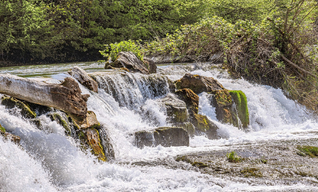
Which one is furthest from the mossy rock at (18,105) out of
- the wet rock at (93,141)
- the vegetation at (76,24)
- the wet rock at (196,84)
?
the vegetation at (76,24)

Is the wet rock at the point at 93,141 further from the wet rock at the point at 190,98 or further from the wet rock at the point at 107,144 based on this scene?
the wet rock at the point at 190,98

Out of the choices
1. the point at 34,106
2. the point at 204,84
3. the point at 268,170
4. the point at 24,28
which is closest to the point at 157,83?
the point at 204,84

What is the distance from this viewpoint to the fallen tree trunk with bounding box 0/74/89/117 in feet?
14.6

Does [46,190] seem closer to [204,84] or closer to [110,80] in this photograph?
A: [110,80]

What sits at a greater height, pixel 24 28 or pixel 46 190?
pixel 24 28

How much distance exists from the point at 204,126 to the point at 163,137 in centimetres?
187

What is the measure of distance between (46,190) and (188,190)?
5.25 ft

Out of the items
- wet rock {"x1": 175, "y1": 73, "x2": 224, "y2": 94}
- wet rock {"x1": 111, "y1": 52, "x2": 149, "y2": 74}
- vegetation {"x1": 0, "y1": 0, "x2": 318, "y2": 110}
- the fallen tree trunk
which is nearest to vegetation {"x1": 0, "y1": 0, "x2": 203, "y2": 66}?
vegetation {"x1": 0, "y1": 0, "x2": 318, "y2": 110}

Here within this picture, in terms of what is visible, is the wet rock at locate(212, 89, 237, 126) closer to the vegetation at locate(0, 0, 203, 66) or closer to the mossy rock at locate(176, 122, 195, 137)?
the mossy rock at locate(176, 122, 195, 137)

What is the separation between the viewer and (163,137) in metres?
6.11

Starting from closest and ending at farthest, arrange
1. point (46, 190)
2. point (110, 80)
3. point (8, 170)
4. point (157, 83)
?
1. point (8, 170)
2. point (46, 190)
3. point (110, 80)
4. point (157, 83)

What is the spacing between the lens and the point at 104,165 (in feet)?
15.2

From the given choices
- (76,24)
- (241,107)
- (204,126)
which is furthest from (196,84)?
(76,24)

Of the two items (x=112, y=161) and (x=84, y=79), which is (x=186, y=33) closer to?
(x=84, y=79)
